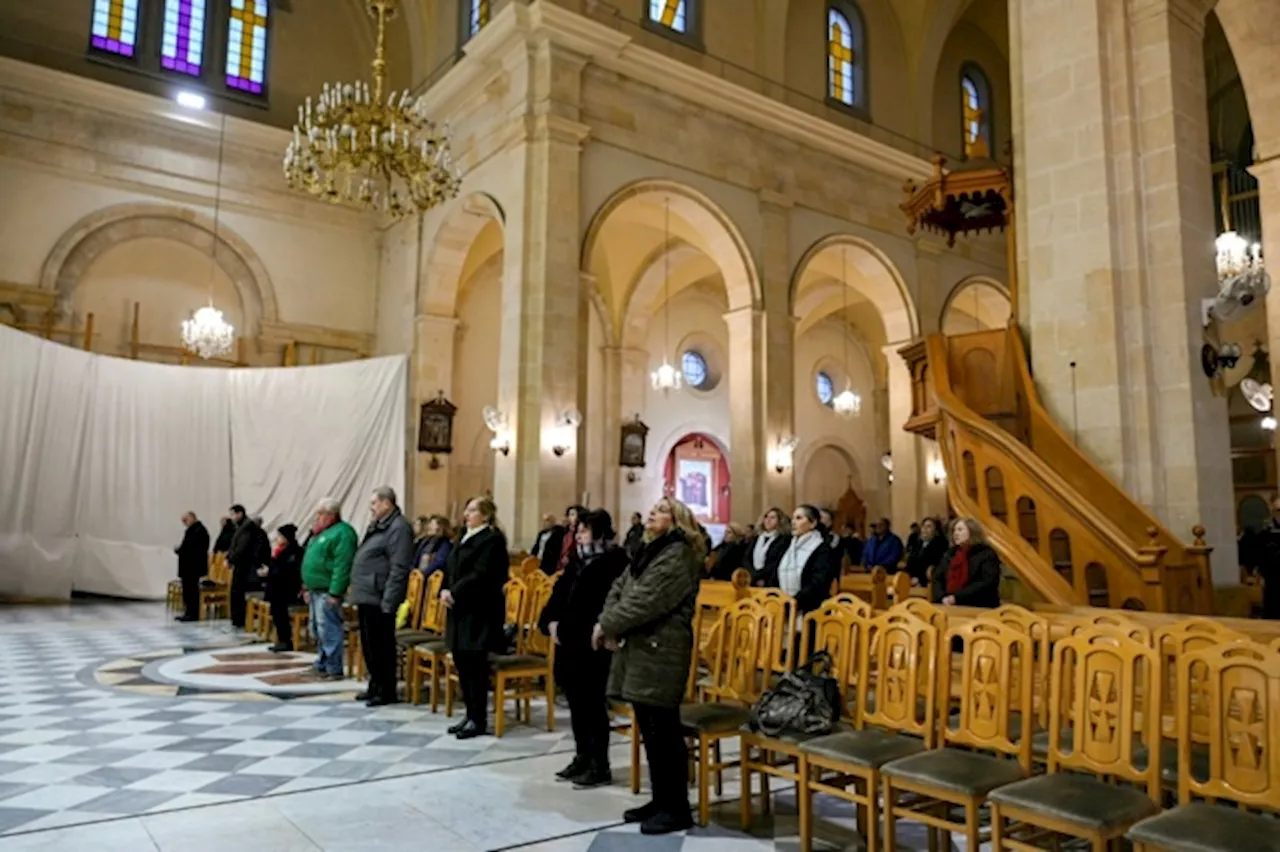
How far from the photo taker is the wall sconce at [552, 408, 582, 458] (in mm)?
12492

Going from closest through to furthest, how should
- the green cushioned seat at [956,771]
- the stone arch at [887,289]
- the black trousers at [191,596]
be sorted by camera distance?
Result: the green cushioned seat at [956,771], the black trousers at [191,596], the stone arch at [887,289]

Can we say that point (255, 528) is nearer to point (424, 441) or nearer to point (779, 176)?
point (424, 441)

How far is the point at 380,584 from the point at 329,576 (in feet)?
3.98

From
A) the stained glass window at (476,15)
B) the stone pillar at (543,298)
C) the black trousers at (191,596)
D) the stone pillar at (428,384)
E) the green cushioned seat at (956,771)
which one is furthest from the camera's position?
the stone pillar at (428,384)

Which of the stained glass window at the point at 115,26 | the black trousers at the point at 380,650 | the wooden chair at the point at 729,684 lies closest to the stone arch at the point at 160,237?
the stained glass window at the point at 115,26

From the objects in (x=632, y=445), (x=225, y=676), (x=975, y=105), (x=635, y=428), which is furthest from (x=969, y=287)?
(x=225, y=676)

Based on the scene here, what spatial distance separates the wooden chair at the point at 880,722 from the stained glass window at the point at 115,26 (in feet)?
52.6

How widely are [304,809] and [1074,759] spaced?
314 cm

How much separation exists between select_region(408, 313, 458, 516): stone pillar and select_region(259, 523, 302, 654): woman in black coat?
20.5 ft

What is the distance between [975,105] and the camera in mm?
19219

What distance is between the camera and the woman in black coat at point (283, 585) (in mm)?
9133

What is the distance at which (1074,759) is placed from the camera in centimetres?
341

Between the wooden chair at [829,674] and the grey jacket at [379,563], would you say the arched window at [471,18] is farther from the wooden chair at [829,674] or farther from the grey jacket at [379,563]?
the wooden chair at [829,674]

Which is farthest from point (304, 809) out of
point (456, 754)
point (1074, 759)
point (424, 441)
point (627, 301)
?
point (627, 301)
